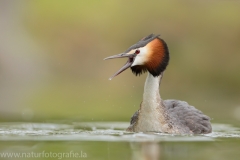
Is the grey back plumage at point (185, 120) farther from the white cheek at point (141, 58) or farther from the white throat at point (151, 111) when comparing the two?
the white cheek at point (141, 58)

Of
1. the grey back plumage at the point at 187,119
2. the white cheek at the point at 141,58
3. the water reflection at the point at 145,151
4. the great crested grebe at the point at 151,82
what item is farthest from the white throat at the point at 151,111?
the water reflection at the point at 145,151

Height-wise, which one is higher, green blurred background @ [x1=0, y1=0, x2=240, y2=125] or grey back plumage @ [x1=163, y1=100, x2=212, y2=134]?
green blurred background @ [x1=0, y1=0, x2=240, y2=125]

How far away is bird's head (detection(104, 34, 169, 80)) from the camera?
14430 millimetres

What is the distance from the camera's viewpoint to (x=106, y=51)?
105 feet

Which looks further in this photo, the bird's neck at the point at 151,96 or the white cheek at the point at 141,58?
the bird's neck at the point at 151,96

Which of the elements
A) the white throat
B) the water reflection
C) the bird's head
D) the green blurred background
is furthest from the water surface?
the green blurred background

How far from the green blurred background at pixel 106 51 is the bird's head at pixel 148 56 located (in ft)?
21.9

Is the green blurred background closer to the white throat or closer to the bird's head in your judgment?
the white throat

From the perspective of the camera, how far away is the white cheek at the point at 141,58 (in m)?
14.4

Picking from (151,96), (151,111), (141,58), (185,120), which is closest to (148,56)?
(141,58)

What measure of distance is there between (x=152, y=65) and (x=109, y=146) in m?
2.23

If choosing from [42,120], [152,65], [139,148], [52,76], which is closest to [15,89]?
[52,76]

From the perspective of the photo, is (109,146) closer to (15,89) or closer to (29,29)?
(15,89)

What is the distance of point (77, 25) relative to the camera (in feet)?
114
